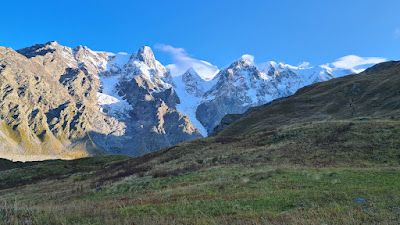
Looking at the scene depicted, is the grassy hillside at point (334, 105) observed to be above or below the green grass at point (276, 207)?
above

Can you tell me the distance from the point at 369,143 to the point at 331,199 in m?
24.3

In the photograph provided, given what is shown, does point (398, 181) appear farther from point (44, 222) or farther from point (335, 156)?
point (44, 222)

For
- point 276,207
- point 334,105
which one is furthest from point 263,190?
point 334,105

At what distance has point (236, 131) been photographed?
109625mm

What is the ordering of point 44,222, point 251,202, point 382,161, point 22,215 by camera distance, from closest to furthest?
point 44,222, point 22,215, point 251,202, point 382,161

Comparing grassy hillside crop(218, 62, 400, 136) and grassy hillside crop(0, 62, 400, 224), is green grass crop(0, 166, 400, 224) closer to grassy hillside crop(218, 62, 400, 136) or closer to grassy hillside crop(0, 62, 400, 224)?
grassy hillside crop(0, 62, 400, 224)

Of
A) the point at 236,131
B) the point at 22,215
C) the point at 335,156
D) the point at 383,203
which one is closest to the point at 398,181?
the point at 383,203

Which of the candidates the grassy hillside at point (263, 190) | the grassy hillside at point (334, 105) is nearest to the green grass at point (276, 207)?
the grassy hillside at point (263, 190)

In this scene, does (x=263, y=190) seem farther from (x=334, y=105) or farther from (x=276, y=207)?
(x=334, y=105)

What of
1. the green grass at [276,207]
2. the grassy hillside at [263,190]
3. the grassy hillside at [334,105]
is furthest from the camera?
the grassy hillside at [334,105]

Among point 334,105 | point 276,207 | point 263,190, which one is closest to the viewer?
point 276,207

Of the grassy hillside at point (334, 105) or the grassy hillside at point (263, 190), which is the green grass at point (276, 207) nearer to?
the grassy hillside at point (263, 190)

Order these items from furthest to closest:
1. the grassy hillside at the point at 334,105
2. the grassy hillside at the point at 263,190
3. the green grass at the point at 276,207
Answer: the grassy hillside at the point at 334,105, the grassy hillside at the point at 263,190, the green grass at the point at 276,207

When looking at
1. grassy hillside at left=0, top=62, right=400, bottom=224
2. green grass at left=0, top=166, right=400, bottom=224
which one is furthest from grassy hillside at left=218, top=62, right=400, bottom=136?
green grass at left=0, top=166, right=400, bottom=224
